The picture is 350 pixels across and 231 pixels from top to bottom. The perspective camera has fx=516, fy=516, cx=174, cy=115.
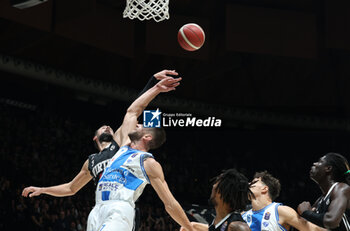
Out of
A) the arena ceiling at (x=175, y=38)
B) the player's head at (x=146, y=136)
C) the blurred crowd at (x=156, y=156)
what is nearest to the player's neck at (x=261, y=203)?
the player's head at (x=146, y=136)

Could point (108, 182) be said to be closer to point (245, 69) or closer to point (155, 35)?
point (155, 35)

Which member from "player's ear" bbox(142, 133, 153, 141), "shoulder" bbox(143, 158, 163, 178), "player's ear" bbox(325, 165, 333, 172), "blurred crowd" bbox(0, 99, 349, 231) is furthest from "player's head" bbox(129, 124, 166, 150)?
Answer: "blurred crowd" bbox(0, 99, 349, 231)

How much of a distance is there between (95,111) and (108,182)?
13380mm

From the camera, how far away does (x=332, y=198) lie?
4.30 metres

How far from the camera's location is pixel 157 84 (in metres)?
4.95

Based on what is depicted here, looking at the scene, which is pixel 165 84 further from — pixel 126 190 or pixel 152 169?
pixel 126 190

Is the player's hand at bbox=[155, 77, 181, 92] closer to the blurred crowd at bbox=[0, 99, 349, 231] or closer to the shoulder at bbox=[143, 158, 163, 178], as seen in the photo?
the shoulder at bbox=[143, 158, 163, 178]

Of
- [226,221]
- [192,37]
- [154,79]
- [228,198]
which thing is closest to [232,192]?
[228,198]

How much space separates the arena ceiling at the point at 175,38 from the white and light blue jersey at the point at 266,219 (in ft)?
23.8

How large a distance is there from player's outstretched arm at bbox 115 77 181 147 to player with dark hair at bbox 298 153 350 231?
1534 mm

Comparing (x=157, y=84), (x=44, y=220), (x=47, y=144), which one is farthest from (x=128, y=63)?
(x=157, y=84)

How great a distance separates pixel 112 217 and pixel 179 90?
39.5ft

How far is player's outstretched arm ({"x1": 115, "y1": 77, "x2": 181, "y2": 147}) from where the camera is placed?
15.7 feet

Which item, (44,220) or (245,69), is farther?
(245,69)
